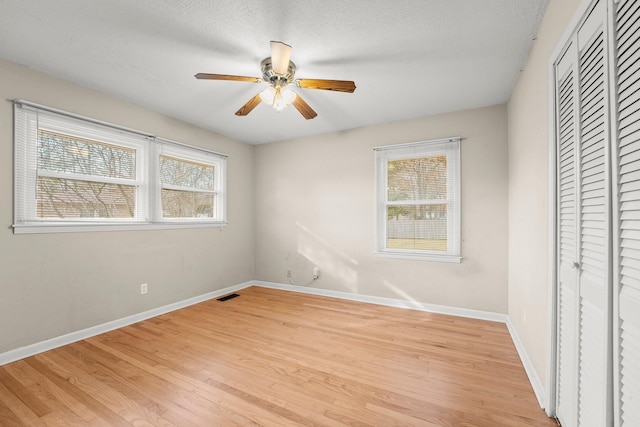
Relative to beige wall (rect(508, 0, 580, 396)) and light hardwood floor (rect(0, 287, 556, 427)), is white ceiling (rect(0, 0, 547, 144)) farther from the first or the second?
light hardwood floor (rect(0, 287, 556, 427))

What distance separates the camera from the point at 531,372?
2.01 meters

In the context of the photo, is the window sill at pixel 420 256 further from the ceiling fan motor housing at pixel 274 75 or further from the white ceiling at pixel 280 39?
the ceiling fan motor housing at pixel 274 75

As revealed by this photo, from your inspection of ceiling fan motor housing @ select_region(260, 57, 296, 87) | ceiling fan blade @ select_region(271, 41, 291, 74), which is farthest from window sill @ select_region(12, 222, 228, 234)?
ceiling fan blade @ select_region(271, 41, 291, 74)

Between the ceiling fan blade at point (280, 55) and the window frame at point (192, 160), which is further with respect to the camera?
the window frame at point (192, 160)

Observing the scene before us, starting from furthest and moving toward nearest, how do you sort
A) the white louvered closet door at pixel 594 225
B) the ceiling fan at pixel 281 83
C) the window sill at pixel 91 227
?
1. the window sill at pixel 91 227
2. the ceiling fan at pixel 281 83
3. the white louvered closet door at pixel 594 225

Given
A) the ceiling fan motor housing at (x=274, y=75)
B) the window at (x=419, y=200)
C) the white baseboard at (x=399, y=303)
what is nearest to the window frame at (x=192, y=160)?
the white baseboard at (x=399, y=303)

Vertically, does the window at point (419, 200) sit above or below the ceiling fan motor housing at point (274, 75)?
below

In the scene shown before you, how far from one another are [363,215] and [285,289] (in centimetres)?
180

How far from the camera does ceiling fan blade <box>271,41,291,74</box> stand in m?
1.77

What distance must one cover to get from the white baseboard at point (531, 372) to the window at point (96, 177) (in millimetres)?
3912

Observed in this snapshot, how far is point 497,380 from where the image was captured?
2.01 m

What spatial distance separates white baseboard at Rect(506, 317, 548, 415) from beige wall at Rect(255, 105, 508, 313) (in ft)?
2.12

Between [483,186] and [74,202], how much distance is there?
440 centimetres

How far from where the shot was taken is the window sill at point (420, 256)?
11.0 ft
